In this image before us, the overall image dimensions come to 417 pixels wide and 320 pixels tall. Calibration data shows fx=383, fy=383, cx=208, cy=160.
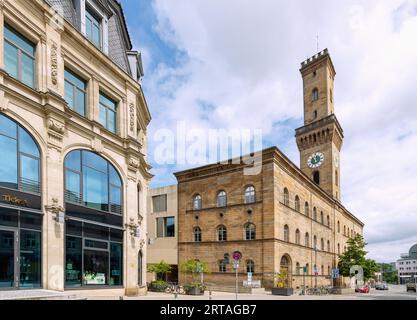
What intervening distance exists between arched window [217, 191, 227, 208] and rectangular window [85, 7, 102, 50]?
24.4m

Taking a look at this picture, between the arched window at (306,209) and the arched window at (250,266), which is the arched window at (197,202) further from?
the arched window at (306,209)

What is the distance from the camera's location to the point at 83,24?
20.6m

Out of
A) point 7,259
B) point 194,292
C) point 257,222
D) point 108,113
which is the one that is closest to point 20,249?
point 7,259

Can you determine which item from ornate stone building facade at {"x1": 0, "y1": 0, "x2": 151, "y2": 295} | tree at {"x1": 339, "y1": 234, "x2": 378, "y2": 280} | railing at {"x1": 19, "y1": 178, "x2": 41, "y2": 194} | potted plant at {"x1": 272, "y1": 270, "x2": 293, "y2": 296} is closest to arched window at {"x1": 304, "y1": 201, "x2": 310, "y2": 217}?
potted plant at {"x1": 272, "y1": 270, "x2": 293, "y2": 296}

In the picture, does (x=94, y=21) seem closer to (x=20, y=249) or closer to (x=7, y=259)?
(x=20, y=249)

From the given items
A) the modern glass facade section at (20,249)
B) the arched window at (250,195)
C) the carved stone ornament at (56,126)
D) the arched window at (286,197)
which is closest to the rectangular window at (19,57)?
the carved stone ornament at (56,126)

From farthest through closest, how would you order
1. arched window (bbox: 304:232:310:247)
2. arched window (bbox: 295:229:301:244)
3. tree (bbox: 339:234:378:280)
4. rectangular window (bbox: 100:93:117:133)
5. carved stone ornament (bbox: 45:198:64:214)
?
tree (bbox: 339:234:378:280)
arched window (bbox: 304:232:310:247)
arched window (bbox: 295:229:301:244)
rectangular window (bbox: 100:93:117:133)
carved stone ornament (bbox: 45:198:64:214)

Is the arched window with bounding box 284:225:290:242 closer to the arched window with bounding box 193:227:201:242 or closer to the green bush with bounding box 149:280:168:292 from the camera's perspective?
the arched window with bounding box 193:227:201:242

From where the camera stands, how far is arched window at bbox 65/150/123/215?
18.9 m

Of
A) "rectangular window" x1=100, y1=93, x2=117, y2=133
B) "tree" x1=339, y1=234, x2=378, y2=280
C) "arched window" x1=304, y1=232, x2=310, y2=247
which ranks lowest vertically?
"tree" x1=339, y1=234, x2=378, y2=280

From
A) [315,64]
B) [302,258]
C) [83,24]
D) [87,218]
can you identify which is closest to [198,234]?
[302,258]

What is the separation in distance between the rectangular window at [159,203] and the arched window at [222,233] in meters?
8.78

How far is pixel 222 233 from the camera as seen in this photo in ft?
138
